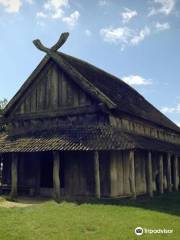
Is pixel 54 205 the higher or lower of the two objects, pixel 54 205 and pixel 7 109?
the lower

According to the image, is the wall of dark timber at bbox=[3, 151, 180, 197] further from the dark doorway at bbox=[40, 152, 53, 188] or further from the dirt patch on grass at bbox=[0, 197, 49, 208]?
the dirt patch on grass at bbox=[0, 197, 49, 208]

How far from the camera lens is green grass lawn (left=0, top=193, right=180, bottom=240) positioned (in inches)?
423

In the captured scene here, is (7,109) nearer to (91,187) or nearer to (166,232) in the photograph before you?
(91,187)

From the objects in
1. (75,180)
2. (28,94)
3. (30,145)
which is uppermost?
(28,94)

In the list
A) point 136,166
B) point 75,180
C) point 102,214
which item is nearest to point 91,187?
point 75,180

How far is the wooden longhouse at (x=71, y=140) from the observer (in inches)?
725

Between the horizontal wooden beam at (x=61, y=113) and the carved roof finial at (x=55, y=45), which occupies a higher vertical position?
the carved roof finial at (x=55, y=45)

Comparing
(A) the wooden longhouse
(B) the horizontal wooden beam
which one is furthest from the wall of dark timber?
(B) the horizontal wooden beam

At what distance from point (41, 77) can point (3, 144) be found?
191 inches

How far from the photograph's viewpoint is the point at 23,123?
75.5ft

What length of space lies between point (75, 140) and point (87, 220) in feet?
20.7

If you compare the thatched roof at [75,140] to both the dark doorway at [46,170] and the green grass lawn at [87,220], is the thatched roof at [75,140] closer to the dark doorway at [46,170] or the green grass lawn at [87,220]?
the dark doorway at [46,170]

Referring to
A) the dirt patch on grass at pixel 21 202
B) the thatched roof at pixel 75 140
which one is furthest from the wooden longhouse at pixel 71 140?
the dirt patch on grass at pixel 21 202

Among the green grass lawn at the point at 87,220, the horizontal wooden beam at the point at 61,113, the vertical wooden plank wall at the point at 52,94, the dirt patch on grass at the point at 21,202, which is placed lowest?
the green grass lawn at the point at 87,220
